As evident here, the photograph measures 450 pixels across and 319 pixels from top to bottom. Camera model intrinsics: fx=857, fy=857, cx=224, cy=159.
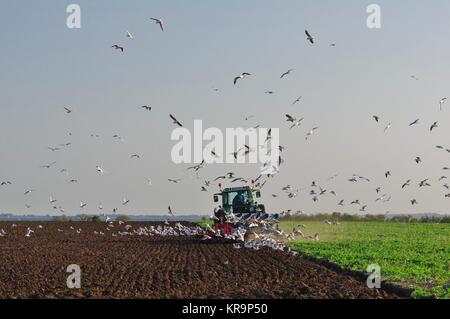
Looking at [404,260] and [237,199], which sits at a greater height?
[237,199]

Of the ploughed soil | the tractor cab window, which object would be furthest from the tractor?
the ploughed soil

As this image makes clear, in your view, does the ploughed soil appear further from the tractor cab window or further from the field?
the tractor cab window

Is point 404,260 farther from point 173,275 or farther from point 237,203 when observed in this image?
point 237,203

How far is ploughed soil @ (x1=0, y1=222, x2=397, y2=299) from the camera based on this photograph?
64.5 feet

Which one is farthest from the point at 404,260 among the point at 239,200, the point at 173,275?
the point at 239,200

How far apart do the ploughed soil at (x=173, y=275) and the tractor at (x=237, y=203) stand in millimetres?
6030

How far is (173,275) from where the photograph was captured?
24.0 meters

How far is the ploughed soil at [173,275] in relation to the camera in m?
19.7

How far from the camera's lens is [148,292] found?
1969cm

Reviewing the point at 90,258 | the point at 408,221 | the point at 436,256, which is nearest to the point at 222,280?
the point at 90,258

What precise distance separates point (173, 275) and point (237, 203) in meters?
19.1
